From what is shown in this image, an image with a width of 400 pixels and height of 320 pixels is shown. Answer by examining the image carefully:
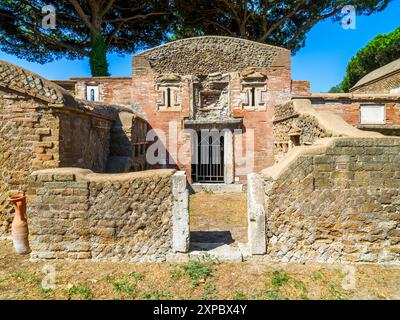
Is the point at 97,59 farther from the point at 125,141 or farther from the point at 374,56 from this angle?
the point at 374,56

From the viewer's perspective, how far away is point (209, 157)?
1109 centimetres

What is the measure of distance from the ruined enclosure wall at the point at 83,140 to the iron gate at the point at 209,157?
4151 millimetres

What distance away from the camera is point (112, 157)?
25.6ft

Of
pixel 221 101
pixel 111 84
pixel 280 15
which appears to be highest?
pixel 280 15

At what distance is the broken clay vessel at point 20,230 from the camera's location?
4.52 meters

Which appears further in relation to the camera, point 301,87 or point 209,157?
point 209,157

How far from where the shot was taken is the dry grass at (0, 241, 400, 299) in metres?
3.44

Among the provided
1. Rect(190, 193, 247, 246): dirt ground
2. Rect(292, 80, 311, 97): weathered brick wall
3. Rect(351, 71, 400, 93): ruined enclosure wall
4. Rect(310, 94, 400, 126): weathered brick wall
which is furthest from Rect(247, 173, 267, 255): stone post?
Rect(351, 71, 400, 93): ruined enclosure wall

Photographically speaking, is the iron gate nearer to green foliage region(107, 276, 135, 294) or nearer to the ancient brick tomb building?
the ancient brick tomb building

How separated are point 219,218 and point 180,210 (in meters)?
2.93

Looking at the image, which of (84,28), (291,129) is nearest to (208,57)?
(291,129)
